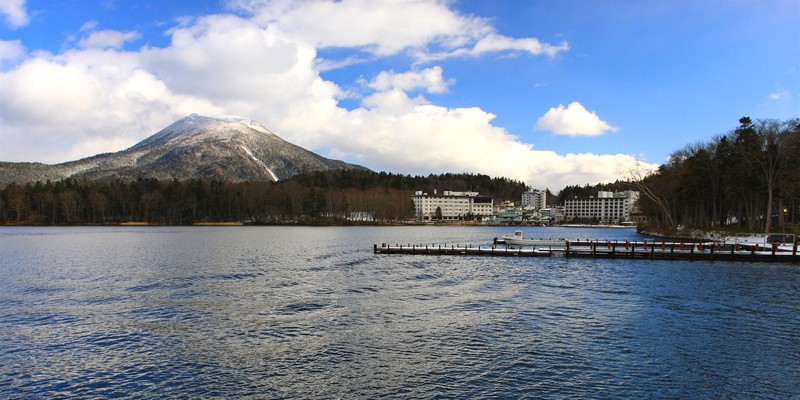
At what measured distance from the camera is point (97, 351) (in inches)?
776

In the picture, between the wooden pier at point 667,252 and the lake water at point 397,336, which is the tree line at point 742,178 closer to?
the wooden pier at point 667,252

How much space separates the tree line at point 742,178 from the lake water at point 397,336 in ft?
102

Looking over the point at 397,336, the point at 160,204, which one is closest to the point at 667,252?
the point at 397,336

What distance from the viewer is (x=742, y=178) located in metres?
74.9

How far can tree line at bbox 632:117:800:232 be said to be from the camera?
66062mm

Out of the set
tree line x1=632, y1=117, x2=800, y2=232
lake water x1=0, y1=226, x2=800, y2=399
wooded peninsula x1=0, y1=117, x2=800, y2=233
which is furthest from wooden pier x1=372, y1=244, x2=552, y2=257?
wooded peninsula x1=0, y1=117, x2=800, y2=233

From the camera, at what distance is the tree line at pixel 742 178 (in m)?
66.1

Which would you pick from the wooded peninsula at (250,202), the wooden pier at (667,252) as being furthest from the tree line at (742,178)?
the wooden pier at (667,252)

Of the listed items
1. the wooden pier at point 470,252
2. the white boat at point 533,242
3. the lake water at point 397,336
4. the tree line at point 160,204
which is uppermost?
the tree line at point 160,204

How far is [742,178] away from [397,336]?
74.4 m

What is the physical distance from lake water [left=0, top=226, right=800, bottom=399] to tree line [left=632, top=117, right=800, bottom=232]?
102 feet

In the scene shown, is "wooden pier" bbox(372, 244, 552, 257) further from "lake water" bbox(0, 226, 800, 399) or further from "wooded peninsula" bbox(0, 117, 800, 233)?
"wooded peninsula" bbox(0, 117, 800, 233)

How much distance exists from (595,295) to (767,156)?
175 ft

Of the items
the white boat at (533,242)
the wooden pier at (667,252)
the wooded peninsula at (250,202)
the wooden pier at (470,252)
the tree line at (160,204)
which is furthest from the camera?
the tree line at (160,204)
